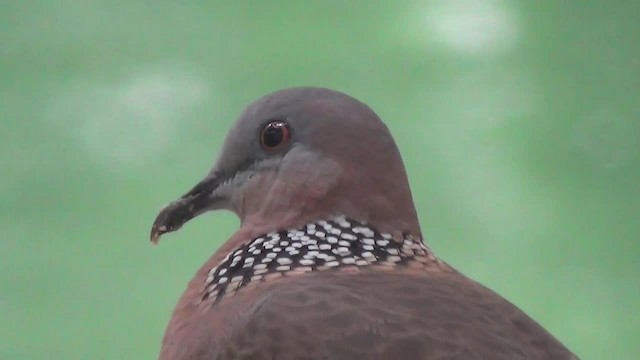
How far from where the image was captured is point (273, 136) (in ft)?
3.36

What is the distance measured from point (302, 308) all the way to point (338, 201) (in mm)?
238

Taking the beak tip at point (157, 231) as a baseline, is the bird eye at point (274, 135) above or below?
above

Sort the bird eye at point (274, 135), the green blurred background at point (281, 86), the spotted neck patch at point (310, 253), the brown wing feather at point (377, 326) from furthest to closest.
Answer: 1. the green blurred background at point (281, 86)
2. the bird eye at point (274, 135)
3. the spotted neck patch at point (310, 253)
4. the brown wing feather at point (377, 326)

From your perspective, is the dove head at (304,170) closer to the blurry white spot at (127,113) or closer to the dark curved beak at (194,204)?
the dark curved beak at (194,204)

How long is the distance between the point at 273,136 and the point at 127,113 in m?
0.84

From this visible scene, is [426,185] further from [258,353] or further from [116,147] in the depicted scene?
[258,353]

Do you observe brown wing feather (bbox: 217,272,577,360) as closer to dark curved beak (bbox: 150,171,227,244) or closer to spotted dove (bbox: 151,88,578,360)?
spotted dove (bbox: 151,88,578,360)

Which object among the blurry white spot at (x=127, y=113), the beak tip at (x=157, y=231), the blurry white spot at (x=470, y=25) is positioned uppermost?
the blurry white spot at (x=470, y=25)

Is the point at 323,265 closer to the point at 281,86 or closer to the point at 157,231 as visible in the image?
the point at 157,231

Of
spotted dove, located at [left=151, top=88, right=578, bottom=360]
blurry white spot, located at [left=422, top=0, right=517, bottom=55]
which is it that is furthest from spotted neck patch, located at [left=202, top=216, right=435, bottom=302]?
blurry white spot, located at [left=422, top=0, right=517, bottom=55]

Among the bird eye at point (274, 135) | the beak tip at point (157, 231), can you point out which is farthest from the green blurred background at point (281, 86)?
the bird eye at point (274, 135)

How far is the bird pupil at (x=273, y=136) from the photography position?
3.35 ft

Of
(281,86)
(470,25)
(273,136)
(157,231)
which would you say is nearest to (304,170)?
(273,136)

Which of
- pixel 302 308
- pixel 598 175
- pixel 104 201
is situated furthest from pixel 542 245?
pixel 302 308
